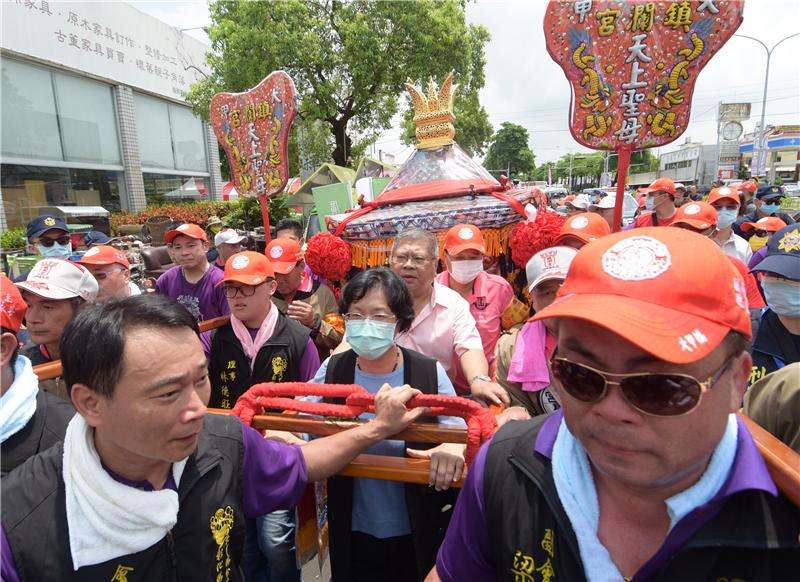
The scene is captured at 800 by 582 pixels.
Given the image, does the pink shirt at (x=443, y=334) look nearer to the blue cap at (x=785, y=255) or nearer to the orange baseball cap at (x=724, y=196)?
the blue cap at (x=785, y=255)

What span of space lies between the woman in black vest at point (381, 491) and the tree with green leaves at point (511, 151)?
6665cm

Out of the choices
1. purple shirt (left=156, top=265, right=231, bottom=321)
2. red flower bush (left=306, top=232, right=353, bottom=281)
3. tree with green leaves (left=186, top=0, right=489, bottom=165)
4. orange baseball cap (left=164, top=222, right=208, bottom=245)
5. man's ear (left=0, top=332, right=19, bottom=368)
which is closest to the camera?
man's ear (left=0, top=332, right=19, bottom=368)

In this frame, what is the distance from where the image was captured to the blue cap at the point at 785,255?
7.55 feet

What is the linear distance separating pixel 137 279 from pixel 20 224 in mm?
6849

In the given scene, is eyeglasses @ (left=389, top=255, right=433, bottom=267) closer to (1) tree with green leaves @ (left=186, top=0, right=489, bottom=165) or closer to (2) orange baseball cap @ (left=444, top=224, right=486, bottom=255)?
(2) orange baseball cap @ (left=444, top=224, right=486, bottom=255)

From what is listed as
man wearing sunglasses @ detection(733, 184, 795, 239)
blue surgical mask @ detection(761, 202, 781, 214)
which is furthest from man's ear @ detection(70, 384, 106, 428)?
blue surgical mask @ detection(761, 202, 781, 214)

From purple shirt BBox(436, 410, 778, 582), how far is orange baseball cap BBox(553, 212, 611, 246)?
1.71 m

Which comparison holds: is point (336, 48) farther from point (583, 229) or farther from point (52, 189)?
point (583, 229)

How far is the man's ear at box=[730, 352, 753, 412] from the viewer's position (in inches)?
35.0

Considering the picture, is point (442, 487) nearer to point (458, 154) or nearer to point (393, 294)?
point (393, 294)

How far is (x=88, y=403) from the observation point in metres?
1.19

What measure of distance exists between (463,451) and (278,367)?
1.31m

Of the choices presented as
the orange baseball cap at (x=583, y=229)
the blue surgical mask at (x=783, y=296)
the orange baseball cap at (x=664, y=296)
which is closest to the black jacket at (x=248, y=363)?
the orange baseball cap at (x=583, y=229)

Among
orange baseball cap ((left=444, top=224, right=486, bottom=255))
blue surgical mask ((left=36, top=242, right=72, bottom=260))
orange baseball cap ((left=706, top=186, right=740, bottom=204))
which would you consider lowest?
blue surgical mask ((left=36, top=242, right=72, bottom=260))
